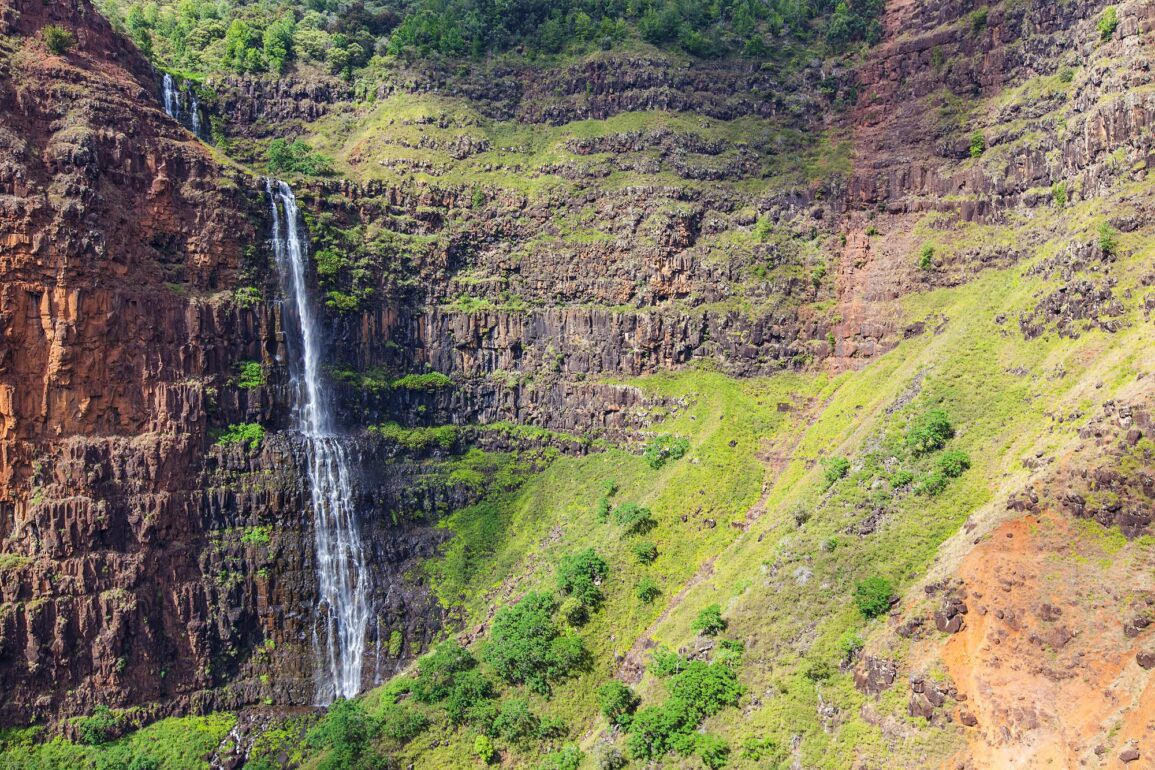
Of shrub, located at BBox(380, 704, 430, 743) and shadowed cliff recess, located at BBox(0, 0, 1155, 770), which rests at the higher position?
shadowed cliff recess, located at BBox(0, 0, 1155, 770)

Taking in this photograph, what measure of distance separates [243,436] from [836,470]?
38906 millimetres

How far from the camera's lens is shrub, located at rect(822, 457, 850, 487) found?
5181cm

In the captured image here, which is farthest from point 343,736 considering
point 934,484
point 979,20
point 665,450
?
point 979,20

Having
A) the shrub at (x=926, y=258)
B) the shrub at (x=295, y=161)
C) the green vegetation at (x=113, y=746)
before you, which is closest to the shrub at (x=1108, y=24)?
the shrub at (x=926, y=258)

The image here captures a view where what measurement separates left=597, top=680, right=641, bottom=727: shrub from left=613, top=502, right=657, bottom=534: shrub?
12.4m

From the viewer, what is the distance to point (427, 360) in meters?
75.3

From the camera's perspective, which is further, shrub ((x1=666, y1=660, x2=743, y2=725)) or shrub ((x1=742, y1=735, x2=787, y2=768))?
shrub ((x1=666, y1=660, x2=743, y2=725))

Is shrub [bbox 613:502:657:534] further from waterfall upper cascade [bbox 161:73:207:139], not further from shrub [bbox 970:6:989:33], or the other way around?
shrub [bbox 970:6:989:33]

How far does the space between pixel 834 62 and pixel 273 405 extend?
203 ft

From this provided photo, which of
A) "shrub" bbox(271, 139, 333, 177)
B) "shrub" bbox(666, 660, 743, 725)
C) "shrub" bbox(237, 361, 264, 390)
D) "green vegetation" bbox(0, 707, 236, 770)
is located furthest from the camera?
"shrub" bbox(271, 139, 333, 177)

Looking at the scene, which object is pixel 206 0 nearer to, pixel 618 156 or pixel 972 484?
pixel 618 156

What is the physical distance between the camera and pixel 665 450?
215 ft

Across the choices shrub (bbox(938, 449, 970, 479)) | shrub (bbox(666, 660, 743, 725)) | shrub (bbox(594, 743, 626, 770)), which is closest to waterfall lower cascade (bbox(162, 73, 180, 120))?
shrub (bbox(594, 743, 626, 770))

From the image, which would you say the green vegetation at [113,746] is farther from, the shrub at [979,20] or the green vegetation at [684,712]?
the shrub at [979,20]
